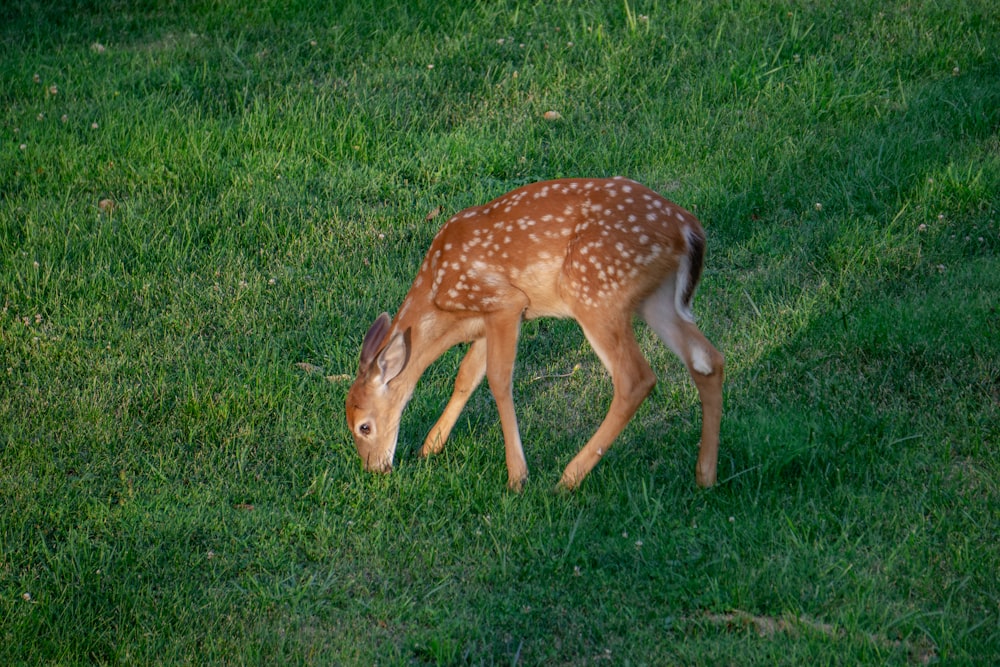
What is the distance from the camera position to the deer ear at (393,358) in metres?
5.57

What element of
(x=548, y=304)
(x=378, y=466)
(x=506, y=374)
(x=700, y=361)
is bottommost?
(x=378, y=466)

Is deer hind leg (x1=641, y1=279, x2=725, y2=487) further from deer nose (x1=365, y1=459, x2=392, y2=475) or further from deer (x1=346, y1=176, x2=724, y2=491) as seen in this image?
deer nose (x1=365, y1=459, x2=392, y2=475)

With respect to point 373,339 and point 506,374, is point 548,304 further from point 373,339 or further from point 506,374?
point 373,339

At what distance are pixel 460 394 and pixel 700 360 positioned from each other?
3.90 feet

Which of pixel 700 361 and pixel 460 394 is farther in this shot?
pixel 460 394

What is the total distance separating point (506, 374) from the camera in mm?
5527

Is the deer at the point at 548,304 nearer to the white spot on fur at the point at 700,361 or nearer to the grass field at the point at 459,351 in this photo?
the white spot on fur at the point at 700,361

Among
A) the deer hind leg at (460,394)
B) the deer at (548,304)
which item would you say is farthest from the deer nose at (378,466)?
the deer hind leg at (460,394)

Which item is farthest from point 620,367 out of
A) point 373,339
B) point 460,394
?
point 373,339

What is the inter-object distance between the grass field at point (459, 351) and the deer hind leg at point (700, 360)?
156mm

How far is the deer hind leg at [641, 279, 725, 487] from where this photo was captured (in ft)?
17.4

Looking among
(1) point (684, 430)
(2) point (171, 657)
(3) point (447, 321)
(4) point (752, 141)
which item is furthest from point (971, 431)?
(2) point (171, 657)

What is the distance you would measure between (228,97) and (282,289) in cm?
232

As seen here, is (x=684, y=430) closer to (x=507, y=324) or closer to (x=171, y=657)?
(x=507, y=324)
